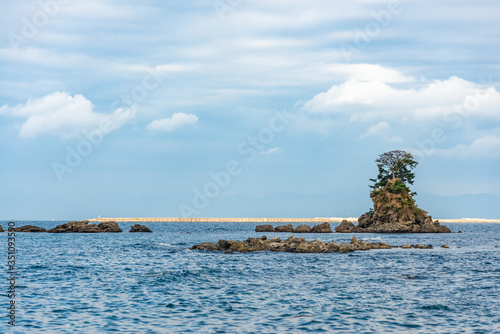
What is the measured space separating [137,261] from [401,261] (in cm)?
2642

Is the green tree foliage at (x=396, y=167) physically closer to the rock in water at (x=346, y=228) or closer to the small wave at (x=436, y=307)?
the rock in water at (x=346, y=228)

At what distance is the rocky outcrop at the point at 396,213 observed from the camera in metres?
120

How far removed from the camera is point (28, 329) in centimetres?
2119

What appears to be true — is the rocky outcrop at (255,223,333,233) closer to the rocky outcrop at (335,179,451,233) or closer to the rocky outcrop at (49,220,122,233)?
the rocky outcrop at (335,179,451,233)

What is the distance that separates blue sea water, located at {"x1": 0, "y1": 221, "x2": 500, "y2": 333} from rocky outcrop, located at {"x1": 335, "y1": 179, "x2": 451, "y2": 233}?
2862 inches

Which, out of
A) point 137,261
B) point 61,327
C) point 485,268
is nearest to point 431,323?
point 61,327

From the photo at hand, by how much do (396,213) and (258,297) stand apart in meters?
97.3

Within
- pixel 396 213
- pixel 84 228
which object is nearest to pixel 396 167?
pixel 396 213

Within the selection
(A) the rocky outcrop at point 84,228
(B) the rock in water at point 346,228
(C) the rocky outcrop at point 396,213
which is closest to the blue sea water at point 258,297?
(C) the rocky outcrop at point 396,213

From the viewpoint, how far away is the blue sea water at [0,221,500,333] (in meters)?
22.0

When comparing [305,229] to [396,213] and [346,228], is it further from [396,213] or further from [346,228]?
[396,213]

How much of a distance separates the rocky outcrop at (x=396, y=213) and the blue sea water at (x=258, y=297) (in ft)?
Answer: 239

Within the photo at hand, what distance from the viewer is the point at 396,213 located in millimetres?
119438

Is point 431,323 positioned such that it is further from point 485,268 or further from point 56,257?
point 56,257
